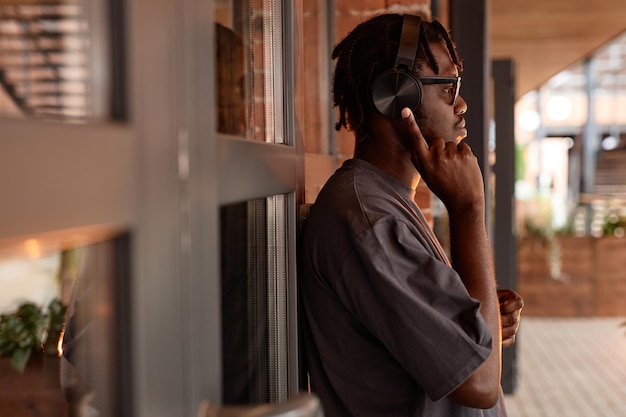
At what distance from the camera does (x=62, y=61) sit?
0.41 meters

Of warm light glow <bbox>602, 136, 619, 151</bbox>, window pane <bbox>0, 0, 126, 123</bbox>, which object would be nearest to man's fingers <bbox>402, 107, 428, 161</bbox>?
window pane <bbox>0, 0, 126, 123</bbox>

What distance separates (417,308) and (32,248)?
2.33 ft

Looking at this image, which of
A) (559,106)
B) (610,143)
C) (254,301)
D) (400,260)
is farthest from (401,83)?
(610,143)

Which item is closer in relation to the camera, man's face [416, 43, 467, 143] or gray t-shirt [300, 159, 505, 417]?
gray t-shirt [300, 159, 505, 417]

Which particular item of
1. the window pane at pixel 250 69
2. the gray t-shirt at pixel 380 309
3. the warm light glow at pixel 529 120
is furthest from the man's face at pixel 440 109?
the warm light glow at pixel 529 120

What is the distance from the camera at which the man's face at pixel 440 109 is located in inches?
52.8

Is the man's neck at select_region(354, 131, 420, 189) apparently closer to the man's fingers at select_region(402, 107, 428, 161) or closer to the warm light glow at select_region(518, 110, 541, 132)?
the man's fingers at select_region(402, 107, 428, 161)

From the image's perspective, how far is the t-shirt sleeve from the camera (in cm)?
103

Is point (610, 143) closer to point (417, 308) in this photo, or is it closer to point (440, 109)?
point (440, 109)

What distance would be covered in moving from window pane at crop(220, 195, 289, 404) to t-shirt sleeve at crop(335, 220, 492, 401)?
12 cm

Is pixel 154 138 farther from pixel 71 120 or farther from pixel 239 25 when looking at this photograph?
pixel 239 25

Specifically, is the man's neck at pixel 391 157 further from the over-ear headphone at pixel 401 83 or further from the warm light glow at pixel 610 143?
the warm light glow at pixel 610 143

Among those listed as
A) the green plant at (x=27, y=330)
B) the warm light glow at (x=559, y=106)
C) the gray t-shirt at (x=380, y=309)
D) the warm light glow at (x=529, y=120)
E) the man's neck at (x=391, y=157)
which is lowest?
the gray t-shirt at (x=380, y=309)

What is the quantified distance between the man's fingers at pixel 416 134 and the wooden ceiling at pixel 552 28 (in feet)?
12.2
